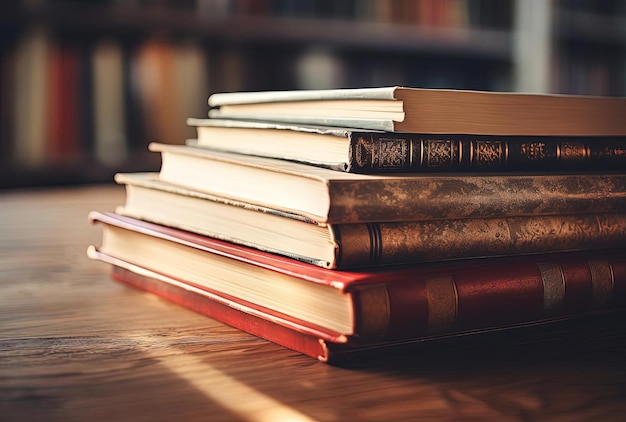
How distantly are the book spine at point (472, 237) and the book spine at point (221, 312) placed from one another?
0.06 meters

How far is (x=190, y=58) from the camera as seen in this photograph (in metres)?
2.43

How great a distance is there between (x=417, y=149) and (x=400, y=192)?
6 cm

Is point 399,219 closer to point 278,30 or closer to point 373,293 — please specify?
point 373,293

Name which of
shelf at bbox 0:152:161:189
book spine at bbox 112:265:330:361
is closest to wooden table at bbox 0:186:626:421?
book spine at bbox 112:265:330:361

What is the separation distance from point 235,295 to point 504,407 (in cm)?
25

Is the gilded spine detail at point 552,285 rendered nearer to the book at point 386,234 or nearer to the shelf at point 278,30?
the book at point 386,234

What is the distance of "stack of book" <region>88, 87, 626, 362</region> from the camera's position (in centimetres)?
53

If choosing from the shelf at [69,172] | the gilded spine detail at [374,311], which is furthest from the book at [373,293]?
the shelf at [69,172]

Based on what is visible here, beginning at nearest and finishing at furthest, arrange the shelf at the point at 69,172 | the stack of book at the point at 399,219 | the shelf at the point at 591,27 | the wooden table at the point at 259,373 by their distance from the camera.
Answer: the wooden table at the point at 259,373, the stack of book at the point at 399,219, the shelf at the point at 69,172, the shelf at the point at 591,27

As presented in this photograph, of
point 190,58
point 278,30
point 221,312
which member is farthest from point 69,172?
point 221,312

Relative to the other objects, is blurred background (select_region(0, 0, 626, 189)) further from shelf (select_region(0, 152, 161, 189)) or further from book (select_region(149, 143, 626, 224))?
book (select_region(149, 143, 626, 224))

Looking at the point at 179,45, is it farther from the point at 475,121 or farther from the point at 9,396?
the point at 9,396

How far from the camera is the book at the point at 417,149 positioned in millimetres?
571

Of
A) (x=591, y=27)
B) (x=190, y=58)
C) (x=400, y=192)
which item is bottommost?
(x=400, y=192)
